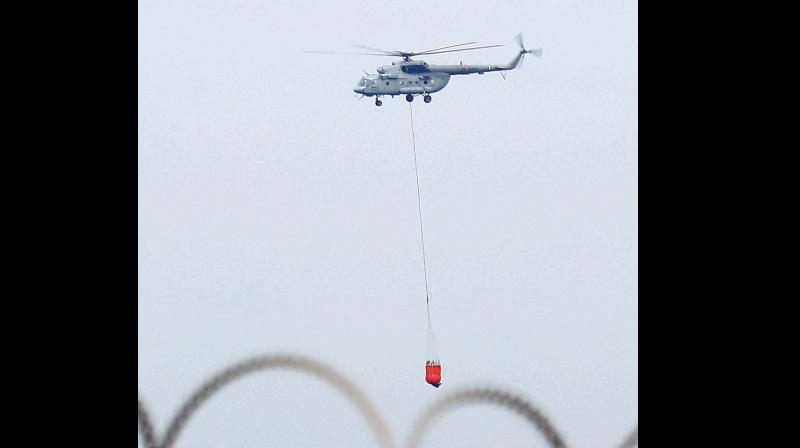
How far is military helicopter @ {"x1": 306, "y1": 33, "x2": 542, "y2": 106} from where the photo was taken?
2553cm

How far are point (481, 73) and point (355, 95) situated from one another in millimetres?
2839

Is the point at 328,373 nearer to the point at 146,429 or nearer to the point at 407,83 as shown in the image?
the point at 146,429

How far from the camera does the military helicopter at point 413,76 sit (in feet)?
83.8

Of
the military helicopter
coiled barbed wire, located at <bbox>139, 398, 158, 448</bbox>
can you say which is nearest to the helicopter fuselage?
the military helicopter

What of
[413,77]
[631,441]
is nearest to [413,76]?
[413,77]

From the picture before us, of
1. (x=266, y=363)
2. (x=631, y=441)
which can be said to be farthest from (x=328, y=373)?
(x=631, y=441)

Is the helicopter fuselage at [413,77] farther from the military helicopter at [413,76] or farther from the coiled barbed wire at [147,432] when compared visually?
the coiled barbed wire at [147,432]

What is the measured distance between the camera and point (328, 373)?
Result: 2530cm

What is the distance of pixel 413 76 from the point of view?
25797 millimetres

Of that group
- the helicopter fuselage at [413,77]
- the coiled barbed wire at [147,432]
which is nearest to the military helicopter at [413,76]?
the helicopter fuselage at [413,77]

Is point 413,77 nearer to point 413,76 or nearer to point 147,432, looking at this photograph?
point 413,76

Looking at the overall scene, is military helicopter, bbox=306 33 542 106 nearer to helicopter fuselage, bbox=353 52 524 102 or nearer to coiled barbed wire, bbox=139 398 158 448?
helicopter fuselage, bbox=353 52 524 102

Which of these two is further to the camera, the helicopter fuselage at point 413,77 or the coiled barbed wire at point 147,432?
the helicopter fuselage at point 413,77

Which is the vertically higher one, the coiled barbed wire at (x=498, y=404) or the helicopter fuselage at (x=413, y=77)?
the helicopter fuselage at (x=413, y=77)
